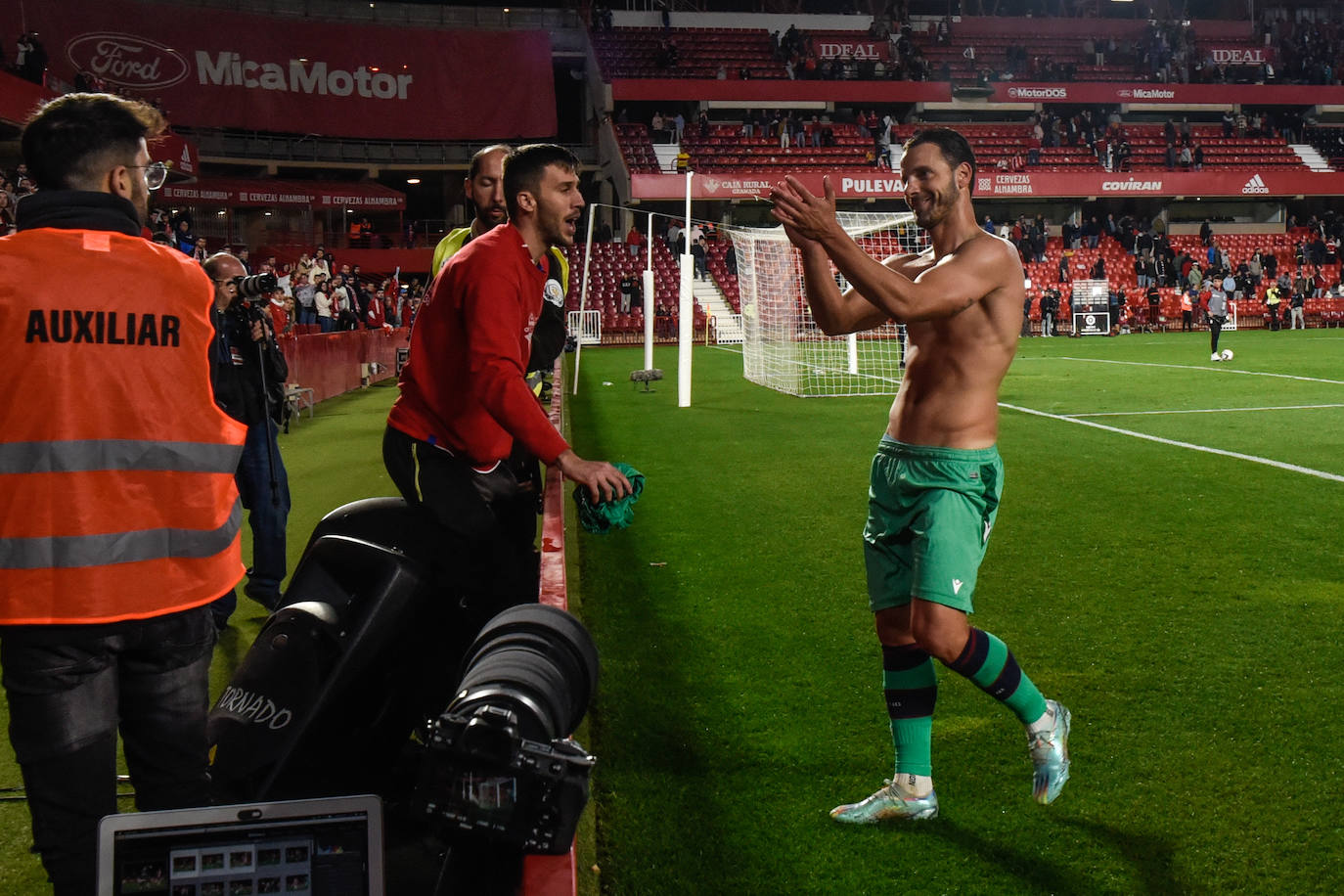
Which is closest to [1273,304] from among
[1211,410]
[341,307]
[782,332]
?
[782,332]

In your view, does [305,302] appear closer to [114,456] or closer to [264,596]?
[264,596]

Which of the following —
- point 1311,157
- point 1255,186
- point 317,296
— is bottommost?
point 317,296

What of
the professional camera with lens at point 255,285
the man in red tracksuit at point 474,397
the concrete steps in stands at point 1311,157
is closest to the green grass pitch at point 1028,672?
the man in red tracksuit at point 474,397

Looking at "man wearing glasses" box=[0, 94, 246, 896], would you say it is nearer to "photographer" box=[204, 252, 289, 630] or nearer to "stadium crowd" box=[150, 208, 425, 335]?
"photographer" box=[204, 252, 289, 630]

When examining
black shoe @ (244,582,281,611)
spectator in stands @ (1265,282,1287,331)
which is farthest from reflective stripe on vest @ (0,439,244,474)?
spectator in stands @ (1265,282,1287,331)

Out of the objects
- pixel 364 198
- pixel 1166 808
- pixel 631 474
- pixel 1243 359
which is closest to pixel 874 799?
pixel 1166 808

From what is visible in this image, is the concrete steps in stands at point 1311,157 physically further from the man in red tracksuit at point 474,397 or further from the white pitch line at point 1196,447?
the man in red tracksuit at point 474,397

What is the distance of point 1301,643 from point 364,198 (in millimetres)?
40629

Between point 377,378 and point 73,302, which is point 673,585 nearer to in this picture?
point 73,302

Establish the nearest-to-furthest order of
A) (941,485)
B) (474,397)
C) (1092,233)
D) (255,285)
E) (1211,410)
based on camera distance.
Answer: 1. (941,485)
2. (474,397)
3. (255,285)
4. (1211,410)
5. (1092,233)

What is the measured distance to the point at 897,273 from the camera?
124 inches

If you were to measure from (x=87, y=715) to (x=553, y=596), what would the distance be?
3.87ft

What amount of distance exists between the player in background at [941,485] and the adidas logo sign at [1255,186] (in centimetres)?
4706

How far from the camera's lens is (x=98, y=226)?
2348 mm
